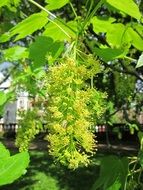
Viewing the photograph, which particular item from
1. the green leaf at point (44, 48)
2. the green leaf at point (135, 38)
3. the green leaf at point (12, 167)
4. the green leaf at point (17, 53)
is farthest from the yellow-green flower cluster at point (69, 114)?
the green leaf at point (17, 53)

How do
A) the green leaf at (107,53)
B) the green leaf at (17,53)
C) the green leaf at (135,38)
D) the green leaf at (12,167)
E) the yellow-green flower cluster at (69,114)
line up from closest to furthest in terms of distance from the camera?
the green leaf at (12,167)
the yellow-green flower cluster at (69,114)
the green leaf at (107,53)
the green leaf at (135,38)
the green leaf at (17,53)

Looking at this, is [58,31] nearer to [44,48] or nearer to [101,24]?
[44,48]

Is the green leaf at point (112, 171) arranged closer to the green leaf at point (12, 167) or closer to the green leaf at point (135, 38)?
the green leaf at point (135, 38)

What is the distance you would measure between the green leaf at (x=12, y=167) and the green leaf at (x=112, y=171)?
2.35ft

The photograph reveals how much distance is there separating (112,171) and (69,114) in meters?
0.65

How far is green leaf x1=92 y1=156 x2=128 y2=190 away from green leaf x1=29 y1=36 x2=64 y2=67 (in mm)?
483

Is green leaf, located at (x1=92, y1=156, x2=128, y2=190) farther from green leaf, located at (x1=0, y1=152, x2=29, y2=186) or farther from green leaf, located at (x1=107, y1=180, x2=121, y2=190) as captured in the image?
green leaf, located at (x1=0, y1=152, x2=29, y2=186)

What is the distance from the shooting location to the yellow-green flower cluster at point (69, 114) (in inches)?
42.8

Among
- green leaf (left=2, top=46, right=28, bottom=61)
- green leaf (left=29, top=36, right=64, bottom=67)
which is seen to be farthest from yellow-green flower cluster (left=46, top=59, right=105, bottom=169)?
green leaf (left=2, top=46, right=28, bottom=61)

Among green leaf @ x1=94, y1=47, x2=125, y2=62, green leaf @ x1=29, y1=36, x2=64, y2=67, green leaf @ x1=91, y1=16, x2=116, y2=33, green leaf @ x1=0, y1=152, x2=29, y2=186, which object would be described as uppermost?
green leaf @ x1=91, y1=16, x2=116, y2=33

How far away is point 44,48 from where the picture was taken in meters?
1.46

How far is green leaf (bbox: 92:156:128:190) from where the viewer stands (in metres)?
1.62

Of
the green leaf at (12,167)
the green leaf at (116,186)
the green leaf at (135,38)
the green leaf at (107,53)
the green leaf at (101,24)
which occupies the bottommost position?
the green leaf at (116,186)

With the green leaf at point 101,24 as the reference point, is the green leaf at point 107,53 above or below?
below
